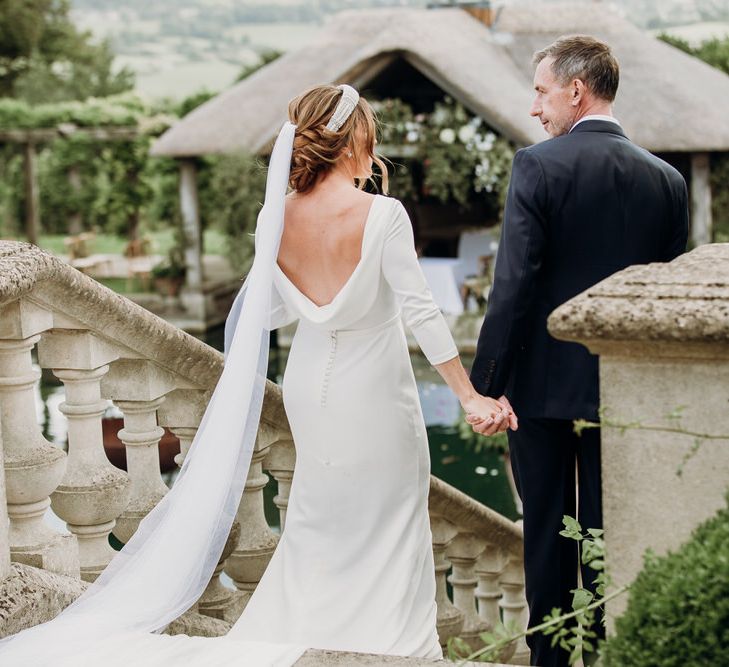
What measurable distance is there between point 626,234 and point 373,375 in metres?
0.78

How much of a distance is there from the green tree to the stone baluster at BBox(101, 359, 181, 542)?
3702cm

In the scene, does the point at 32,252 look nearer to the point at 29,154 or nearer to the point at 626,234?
the point at 626,234

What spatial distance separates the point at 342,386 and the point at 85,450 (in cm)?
68

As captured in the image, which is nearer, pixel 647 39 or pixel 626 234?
pixel 626 234

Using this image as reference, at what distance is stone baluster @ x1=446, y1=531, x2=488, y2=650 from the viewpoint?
426 cm

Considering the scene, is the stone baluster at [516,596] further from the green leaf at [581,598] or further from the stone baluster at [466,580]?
the green leaf at [581,598]

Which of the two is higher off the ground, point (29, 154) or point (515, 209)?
point (515, 209)

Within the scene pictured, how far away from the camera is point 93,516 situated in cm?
281

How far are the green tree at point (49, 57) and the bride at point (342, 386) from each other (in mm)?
36901

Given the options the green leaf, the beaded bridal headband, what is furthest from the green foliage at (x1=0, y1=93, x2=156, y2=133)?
the green leaf

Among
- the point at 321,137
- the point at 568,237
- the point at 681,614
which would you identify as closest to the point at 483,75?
the point at 568,237

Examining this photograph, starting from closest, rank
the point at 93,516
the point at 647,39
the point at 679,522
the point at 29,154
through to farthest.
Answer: the point at 679,522
the point at 93,516
the point at 647,39
the point at 29,154

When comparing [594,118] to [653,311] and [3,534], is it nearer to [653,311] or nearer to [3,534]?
[653,311]

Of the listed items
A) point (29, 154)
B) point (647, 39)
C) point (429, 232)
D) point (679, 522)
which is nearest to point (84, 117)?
point (29, 154)
